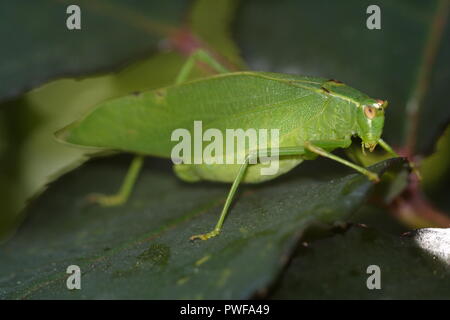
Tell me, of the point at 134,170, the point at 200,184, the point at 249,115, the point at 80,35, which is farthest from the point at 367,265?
the point at 80,35

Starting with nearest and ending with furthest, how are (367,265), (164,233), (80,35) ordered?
(367,265) < (164,233) < (80,35)

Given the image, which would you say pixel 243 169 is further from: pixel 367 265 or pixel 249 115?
pixel 367 265

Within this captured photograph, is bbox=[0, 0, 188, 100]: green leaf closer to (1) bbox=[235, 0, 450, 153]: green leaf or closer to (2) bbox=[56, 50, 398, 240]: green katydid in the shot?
(2) bbox=[56, 50, 398, 240]: green katydid

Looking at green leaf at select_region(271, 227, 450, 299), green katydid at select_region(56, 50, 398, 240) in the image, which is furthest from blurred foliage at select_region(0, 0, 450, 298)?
green katydid at select_region(56, 50, 398, 240)

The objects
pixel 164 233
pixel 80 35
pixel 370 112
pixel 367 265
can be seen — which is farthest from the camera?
pixel 80 35

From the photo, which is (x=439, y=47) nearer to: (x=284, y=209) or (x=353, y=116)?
(x=353, y=116)

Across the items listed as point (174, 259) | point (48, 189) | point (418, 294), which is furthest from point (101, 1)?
point (418, 294)
